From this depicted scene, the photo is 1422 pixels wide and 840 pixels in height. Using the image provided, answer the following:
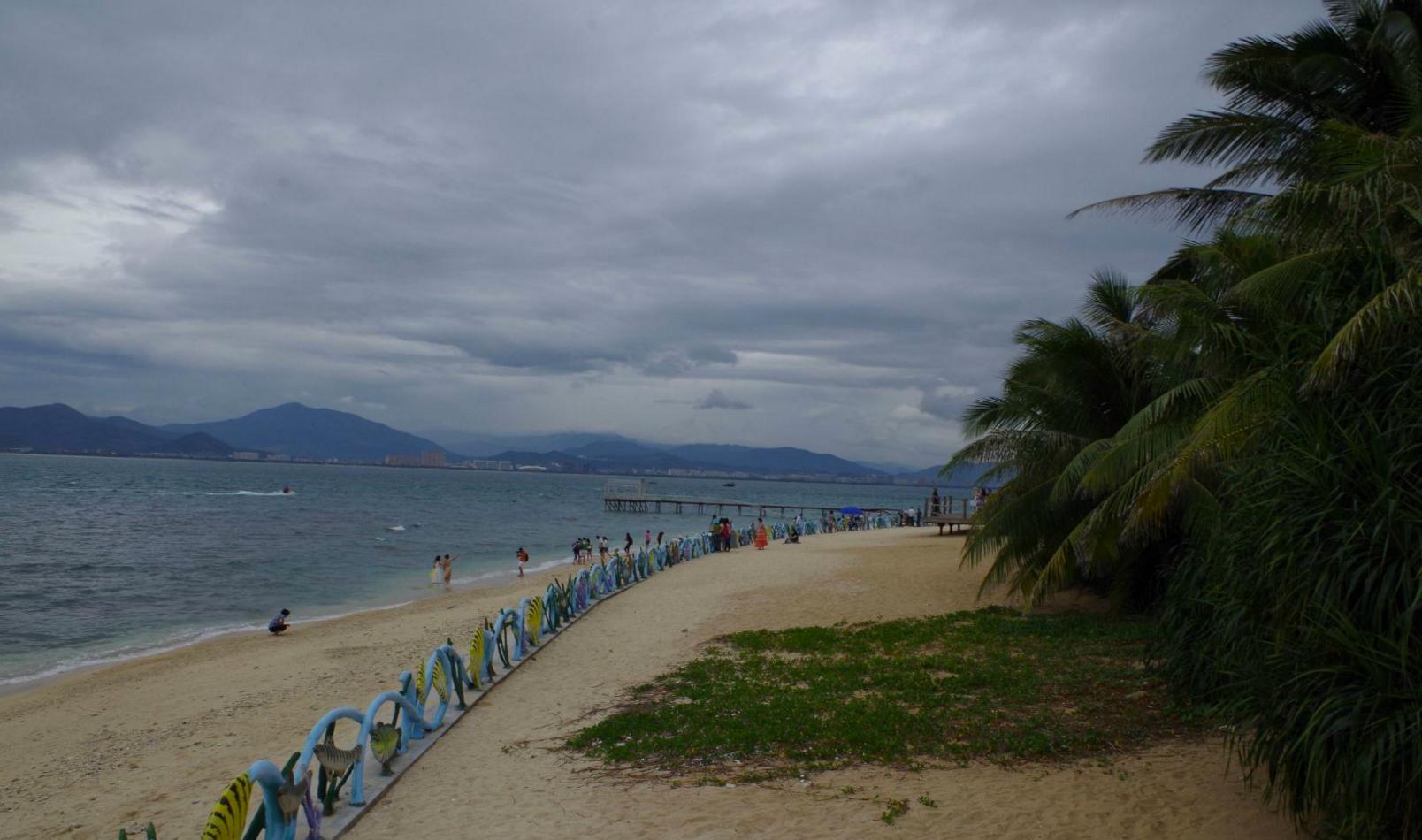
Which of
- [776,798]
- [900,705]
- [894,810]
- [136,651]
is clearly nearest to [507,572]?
[136,651]

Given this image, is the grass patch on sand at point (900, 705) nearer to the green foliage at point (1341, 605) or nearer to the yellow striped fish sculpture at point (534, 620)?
the green foliage at point (1341, 605)

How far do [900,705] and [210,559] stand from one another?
34.3m

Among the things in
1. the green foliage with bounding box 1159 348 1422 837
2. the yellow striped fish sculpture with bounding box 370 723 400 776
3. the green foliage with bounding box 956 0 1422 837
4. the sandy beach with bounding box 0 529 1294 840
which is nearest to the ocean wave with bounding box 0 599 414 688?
the sandy beach with bounding box 0 529 1294 840

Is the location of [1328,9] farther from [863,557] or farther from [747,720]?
[863,557]

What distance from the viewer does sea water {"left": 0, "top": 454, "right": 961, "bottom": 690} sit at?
21.6m

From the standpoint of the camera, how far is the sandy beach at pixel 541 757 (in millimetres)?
6027

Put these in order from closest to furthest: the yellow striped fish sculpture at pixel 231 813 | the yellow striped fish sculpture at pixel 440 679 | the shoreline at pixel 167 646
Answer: the yellow striped fish sculpture at pixel 231 813 < the yellow striped fish sculpture at pixel 440 679 < the shoreline at pixel 167 646

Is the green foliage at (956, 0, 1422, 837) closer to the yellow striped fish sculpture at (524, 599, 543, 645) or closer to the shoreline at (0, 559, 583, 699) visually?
the yellow striped fish sculpture at (524, 599, 543, 645)

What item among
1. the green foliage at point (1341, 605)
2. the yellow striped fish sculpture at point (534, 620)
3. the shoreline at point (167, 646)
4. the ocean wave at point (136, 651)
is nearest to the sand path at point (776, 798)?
the green foliage at point (1341, 605)

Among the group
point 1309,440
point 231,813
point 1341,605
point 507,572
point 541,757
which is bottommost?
point 507,572

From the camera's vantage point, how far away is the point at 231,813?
4801 millimetres

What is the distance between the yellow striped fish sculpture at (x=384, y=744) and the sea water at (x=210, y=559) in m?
12.8

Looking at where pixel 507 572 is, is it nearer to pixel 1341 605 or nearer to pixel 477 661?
pixel 477 661

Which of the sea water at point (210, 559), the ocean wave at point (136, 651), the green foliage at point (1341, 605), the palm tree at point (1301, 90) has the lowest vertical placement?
the sea water at point (210, 559)
